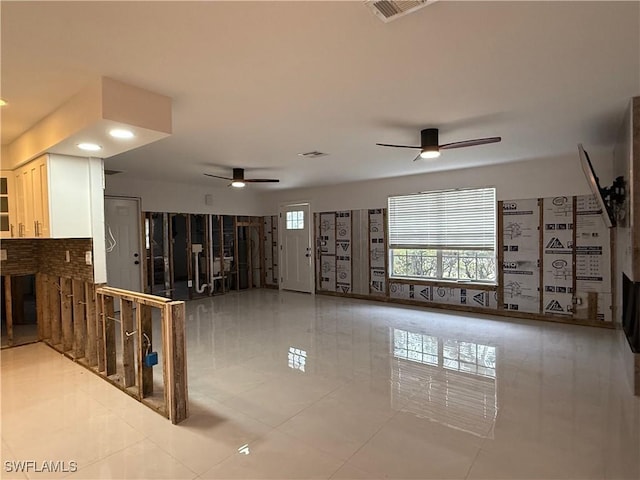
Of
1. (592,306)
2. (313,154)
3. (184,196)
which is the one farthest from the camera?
(184,196)

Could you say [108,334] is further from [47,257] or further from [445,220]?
[445,220]

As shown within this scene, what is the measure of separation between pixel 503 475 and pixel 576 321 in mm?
4246

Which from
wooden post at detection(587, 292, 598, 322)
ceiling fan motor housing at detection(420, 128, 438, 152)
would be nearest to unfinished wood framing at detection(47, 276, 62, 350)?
ceiling fan motor housing at detection(420, 128, 438, 152)

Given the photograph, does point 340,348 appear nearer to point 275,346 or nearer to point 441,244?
point 275,346

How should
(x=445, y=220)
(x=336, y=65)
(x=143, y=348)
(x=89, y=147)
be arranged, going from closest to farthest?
(x=336, y=65), (x=143, y=348), (x=89, y=147), (x=445, y=220)

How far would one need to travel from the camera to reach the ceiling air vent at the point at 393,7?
170 centimetres

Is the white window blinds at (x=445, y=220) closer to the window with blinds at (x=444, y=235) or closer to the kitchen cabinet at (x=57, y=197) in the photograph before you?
the window with blinds at (x=444, y=235)

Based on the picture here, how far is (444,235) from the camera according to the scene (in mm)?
6500

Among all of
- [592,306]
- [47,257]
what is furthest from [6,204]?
[592,306]

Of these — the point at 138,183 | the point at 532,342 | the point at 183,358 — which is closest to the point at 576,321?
the point at 532,342

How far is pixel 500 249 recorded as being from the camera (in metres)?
5.91

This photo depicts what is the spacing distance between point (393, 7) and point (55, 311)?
199 inches

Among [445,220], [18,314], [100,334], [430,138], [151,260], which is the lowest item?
[18,314]

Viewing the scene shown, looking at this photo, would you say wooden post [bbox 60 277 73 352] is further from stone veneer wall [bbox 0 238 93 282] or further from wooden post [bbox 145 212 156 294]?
wooden post [bbox 145 212 156 294]
